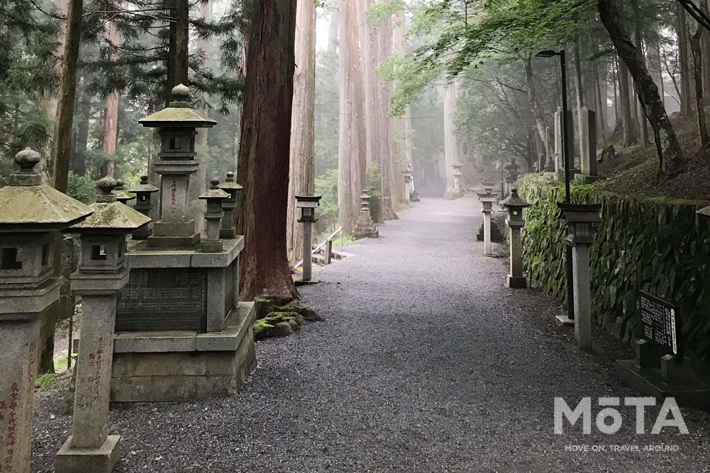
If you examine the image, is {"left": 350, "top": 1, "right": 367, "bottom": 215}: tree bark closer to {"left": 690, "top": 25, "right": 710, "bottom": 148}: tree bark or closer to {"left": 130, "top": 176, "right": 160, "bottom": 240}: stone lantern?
{"left": 690, "top": 25, "right": 710, "bottom": 148}: tree bark

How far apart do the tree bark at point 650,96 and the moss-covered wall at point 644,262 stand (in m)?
0.80

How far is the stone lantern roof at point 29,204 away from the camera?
194 centimetres

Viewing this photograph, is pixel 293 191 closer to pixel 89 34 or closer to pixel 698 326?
pixel 89 34

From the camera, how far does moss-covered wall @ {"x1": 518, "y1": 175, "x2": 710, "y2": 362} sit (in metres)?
4.04

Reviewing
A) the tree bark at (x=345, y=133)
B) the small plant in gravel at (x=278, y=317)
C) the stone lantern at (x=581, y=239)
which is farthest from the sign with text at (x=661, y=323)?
the tree bark at (x=345, y=133)

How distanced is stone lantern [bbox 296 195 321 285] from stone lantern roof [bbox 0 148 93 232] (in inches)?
249

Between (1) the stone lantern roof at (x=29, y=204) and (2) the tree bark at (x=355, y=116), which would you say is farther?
(2) the tree bark at (x=355, y=116)

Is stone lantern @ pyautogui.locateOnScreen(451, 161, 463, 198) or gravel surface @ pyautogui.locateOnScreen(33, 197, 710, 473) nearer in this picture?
gravel surface @ pyautogui.locateOnScreen(33, 197, 710, 473)

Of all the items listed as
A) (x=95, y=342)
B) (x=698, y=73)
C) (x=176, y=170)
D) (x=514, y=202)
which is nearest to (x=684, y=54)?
(x=514, y=202)

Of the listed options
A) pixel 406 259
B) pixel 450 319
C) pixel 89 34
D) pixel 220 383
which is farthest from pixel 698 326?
pixel 89 34

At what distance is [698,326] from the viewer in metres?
4.00

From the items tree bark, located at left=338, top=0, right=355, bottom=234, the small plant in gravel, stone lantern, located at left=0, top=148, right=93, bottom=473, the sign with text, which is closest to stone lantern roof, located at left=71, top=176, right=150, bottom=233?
stone lantern, located at left=0, top=148, right=93, bottom=473

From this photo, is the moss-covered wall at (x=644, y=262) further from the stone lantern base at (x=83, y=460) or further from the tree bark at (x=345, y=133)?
the tree bark at (x=345, y=133)

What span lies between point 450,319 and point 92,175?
1155 centimetres
